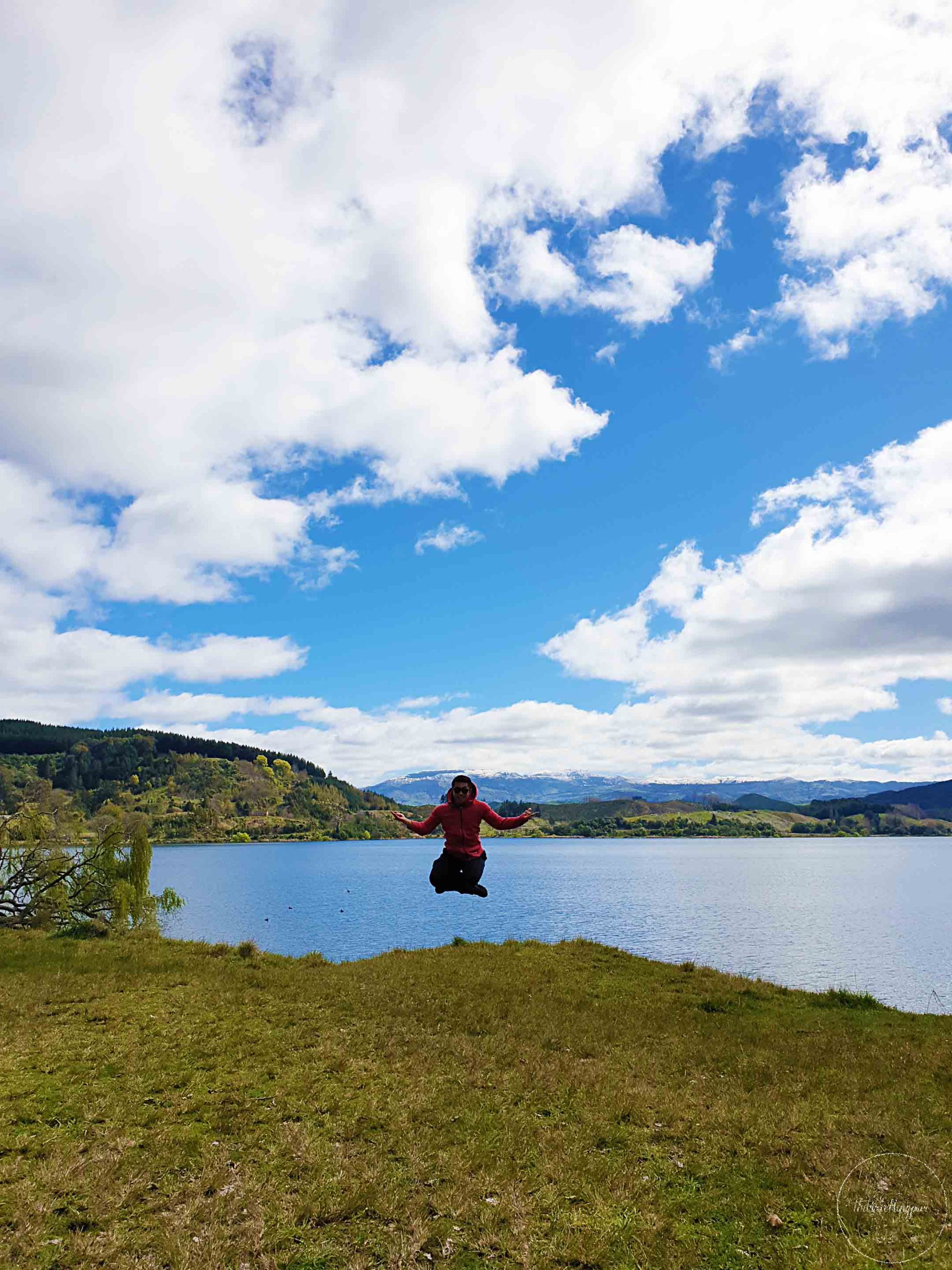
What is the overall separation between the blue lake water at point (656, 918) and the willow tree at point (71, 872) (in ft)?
69.6

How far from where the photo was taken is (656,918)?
91438mm

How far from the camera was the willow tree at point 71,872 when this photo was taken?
46250mm

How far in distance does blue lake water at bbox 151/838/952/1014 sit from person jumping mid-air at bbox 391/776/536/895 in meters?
50.8

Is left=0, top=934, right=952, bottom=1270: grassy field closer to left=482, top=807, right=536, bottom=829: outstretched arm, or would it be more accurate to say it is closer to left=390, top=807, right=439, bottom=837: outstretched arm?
left=390, top=807, right=439, bottom=837: outstretched arm

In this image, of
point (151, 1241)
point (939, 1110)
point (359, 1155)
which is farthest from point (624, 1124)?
point (151, 1241)

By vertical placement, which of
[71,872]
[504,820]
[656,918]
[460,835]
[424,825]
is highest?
[504,820]

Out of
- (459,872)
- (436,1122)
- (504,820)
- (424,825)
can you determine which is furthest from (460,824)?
(436,1122)

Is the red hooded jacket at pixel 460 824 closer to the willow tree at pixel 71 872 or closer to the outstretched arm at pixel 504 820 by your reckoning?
the outstretched arm at pixel 504 820

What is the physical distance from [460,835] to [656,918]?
89.8 meters

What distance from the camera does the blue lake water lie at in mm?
63906

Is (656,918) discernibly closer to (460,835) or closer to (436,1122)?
(436,1122)

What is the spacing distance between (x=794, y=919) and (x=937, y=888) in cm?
6479

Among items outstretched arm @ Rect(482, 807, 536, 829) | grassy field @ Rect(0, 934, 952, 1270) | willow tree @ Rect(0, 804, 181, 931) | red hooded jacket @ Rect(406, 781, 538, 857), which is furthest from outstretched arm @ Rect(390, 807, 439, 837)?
willow tree @ Rect(0, 804, 181, 931)

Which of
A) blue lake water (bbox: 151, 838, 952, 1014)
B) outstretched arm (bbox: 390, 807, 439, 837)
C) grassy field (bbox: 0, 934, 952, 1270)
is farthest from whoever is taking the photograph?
blue lake water (bbox: 151, 838, 952, 1014)
